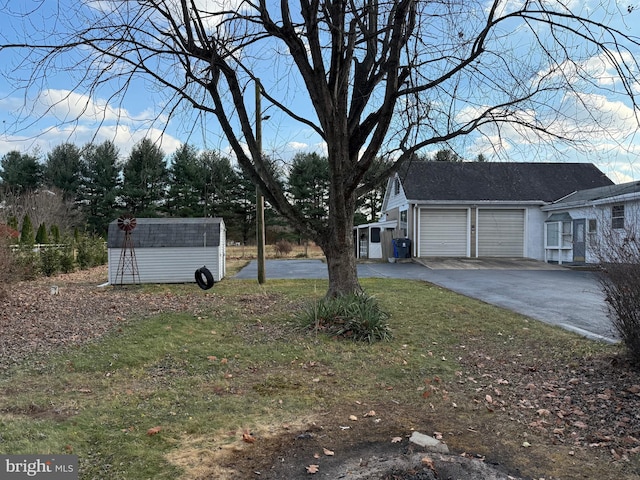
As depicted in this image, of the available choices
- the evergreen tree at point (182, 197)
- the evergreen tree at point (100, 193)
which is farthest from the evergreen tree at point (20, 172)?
the evergreen tree at point (182, 197)

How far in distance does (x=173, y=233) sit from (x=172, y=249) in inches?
22.2

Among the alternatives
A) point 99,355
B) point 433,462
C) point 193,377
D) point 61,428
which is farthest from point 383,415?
point 99,355

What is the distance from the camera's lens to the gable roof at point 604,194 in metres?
16.8

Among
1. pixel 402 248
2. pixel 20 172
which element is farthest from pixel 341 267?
pixel 20 172

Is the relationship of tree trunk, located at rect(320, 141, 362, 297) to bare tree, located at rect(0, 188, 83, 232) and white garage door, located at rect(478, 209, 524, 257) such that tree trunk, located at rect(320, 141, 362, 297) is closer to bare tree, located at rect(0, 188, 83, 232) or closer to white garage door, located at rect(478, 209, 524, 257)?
white garage door, located at rect(478, 209, 524, 257)

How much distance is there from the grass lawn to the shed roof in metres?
7.13

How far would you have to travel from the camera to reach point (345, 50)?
686 centimetres

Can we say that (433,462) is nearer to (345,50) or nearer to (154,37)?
(345,50)

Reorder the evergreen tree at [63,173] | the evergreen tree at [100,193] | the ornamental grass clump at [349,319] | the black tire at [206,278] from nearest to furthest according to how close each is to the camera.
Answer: the ornamental grass clump at [349,319], the black tire at [206,278], the evergreen tree at [63,173], the evergreen tree at [100,193]

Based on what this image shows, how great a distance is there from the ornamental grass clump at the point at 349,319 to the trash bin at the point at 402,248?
613 inches

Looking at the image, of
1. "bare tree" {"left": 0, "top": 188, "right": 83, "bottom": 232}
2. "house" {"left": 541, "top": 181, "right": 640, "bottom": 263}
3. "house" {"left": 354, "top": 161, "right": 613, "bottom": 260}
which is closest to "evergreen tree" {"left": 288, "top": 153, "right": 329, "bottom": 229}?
"house" {"left": 354, "top": 161, "right": 613, "bottom": 260}

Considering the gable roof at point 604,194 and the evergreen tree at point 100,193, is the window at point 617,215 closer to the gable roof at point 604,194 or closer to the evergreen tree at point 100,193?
the gable roof at point 604,194

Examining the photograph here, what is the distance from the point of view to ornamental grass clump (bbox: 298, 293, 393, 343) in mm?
6246

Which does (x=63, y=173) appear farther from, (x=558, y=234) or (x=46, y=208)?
(x=558, y=234)
